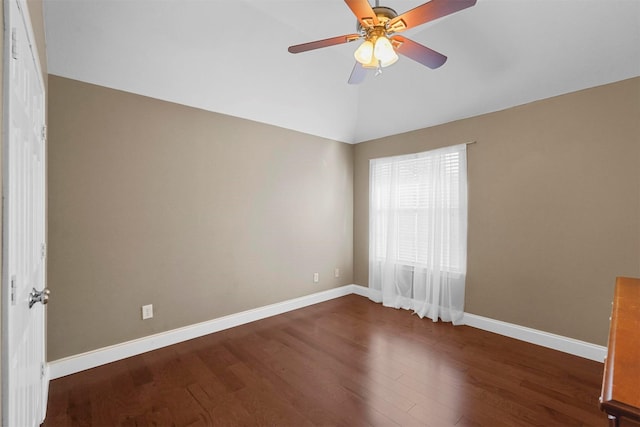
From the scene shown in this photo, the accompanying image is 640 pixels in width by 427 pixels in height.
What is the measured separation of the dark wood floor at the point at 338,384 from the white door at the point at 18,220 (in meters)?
0.91

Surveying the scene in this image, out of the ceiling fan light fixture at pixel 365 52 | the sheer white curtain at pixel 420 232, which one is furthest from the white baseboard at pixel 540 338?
the ceiling fan light fixture at pixel 365 52

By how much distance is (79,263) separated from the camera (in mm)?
2422

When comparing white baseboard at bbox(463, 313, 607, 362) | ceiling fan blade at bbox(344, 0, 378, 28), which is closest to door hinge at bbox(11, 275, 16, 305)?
ceiling fan blade at bbox(344, 0, 378, 28)

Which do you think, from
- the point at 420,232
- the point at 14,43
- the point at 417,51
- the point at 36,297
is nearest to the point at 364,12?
the point at 417,51

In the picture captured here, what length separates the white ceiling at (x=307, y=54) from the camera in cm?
222

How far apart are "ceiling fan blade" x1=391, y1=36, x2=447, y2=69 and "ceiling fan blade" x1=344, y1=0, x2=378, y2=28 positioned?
0.19 metres

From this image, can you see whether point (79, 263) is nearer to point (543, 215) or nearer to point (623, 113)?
point (543, 215)

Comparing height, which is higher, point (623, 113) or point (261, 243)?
point (623, 113)

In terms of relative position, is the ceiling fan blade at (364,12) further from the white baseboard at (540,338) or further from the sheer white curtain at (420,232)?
the white baseboard at (540,338)

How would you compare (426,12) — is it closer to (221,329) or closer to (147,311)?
(147,311)

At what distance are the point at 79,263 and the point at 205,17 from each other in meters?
2.26

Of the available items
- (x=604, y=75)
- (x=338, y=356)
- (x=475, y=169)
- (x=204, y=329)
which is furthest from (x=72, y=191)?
(x=604, y=75)

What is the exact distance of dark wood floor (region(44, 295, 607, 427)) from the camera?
1910 millimetres

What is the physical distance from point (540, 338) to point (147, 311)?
3787 mm
